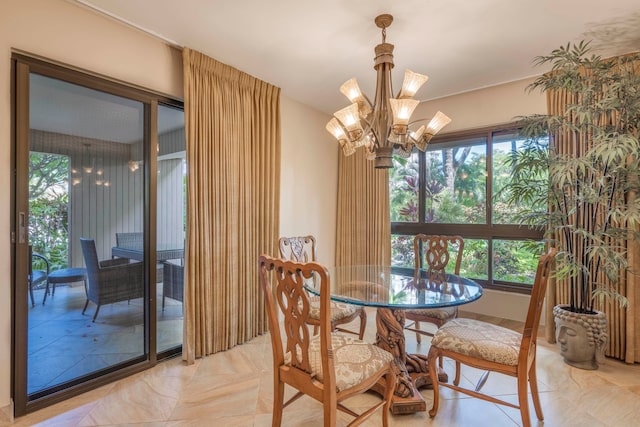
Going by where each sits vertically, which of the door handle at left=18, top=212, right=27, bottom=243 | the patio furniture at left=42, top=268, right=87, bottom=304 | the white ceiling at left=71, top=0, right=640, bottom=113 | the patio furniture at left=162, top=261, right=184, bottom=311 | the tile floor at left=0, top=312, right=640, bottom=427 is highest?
the white ceiling at left=71, top=0, right=640, bottom=113

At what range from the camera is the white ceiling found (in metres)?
2.14

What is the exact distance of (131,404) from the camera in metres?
2.06

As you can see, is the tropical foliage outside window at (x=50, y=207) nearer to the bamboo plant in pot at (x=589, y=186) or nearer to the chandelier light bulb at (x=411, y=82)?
the chandelier light bulb at (x=411, y=82)

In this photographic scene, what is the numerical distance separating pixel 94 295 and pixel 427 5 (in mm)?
3104

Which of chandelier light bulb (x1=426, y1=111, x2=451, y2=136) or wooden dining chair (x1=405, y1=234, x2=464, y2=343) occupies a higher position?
chandelier light bulb (x1=426, y1=111, x2=451, y2=136)

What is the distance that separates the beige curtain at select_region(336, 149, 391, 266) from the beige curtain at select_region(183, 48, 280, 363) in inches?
53.1

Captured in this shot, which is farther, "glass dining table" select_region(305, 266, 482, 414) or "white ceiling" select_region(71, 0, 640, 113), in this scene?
"white ceiling" select_region(71, 0, 640, 113)

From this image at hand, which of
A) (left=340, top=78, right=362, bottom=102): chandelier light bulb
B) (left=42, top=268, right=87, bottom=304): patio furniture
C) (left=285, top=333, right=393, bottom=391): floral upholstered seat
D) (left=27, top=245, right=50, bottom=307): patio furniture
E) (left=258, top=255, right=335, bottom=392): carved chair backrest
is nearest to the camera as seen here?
(left=258, top=255, right=335, bottom=392): carved chair backrest

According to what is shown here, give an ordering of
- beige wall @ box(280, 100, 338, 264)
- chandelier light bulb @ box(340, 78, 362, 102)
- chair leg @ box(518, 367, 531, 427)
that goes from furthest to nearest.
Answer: beige wall @ box(280, 100, 338, 264)
chandelier light bulb @ box(340, 78, 362, 102)
chair leg @ box(518, 367, 531, 427)

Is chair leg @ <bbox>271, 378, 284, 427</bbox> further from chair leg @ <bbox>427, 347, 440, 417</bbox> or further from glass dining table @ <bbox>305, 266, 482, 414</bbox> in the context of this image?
chair leg @ <bbox>427, 347, 440, 417</bbox>

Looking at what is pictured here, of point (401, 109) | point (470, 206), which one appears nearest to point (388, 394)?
point (401, 109)

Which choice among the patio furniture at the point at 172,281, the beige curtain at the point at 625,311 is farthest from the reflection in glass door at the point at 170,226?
the beige curtain at the point at 625,311

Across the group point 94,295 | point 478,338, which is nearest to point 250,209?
point 94,295

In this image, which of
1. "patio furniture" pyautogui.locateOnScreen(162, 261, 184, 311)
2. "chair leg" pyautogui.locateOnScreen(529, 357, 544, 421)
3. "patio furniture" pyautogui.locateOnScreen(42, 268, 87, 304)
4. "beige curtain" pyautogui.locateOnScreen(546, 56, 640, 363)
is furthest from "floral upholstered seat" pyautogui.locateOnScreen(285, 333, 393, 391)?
"beige curtain" pyautogui.locateOnScreen(546, 56, 640, 363)
